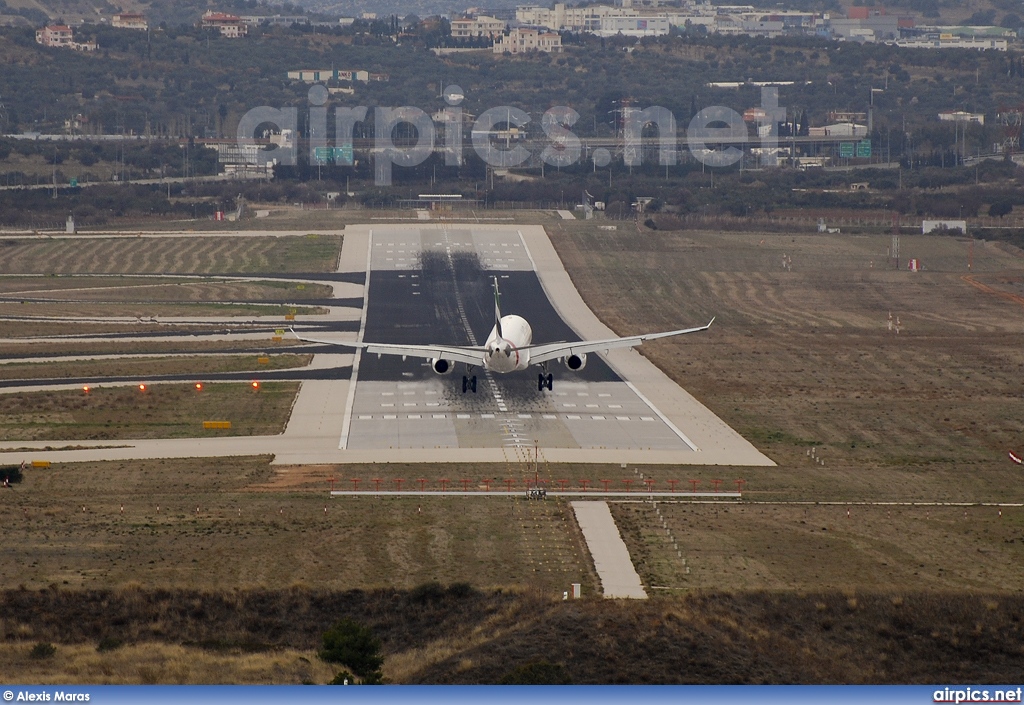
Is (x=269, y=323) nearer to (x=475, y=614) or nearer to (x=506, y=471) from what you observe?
(x=506, y=471)

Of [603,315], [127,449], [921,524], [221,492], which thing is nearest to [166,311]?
[603,315]

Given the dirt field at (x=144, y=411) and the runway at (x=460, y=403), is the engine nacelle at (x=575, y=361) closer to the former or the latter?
the runway at (x=460, y=403)

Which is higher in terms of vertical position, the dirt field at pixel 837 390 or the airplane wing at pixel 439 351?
the airplane wing at pixel 439 351

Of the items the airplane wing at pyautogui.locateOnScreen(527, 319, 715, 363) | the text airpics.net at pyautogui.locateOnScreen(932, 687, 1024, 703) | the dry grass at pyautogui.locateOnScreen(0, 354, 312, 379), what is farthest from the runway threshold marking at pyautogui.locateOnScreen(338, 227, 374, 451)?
the text airpics.net at pyautogui.locateOnScreen(932, 687, 1024, 703)

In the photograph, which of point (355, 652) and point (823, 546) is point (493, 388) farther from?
point (355, 652)

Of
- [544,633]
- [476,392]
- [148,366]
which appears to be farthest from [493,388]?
[544,633]

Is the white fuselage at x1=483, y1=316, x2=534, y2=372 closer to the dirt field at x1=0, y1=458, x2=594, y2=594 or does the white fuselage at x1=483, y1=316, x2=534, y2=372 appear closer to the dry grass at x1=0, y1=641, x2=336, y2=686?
the dirt field at x1=0, y1=458, x2=594, y2=594

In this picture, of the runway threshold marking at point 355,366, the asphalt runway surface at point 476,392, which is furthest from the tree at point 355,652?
the asphalt runway surface at point 476,392
